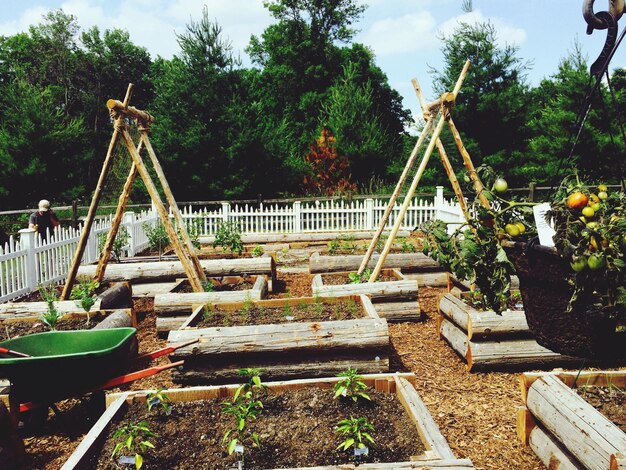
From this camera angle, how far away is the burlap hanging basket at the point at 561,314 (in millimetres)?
1545

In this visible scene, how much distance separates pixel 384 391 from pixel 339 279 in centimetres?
407

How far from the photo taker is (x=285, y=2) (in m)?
34.4

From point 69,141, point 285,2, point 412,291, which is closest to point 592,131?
point 412,291

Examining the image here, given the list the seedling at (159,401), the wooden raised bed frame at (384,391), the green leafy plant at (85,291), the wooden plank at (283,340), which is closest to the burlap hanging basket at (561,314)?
the wooden raised bed frame at (384,391)

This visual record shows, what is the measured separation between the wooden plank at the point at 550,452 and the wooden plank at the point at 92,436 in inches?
104

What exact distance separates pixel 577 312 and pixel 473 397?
9.38 ft

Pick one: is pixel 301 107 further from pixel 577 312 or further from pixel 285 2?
pixel 577 312

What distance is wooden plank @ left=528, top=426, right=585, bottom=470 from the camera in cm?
282

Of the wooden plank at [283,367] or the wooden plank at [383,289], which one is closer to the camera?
the wooden plank at [283,367]

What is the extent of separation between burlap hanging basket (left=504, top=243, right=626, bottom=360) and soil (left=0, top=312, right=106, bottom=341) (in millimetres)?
4772

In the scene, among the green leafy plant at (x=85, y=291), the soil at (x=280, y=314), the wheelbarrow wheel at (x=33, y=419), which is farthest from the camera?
the green leafy plant at (x=85, y=291)

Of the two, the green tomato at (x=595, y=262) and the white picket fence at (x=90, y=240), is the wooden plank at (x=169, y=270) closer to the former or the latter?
the white picket fence at (x=90, y=240)

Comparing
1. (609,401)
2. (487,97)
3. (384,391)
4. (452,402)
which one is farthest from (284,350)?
(487,97)

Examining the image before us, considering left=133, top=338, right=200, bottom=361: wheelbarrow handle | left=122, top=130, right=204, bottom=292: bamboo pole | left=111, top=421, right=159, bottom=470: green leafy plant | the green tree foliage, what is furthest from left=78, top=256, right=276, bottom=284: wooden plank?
the green tree foliage
